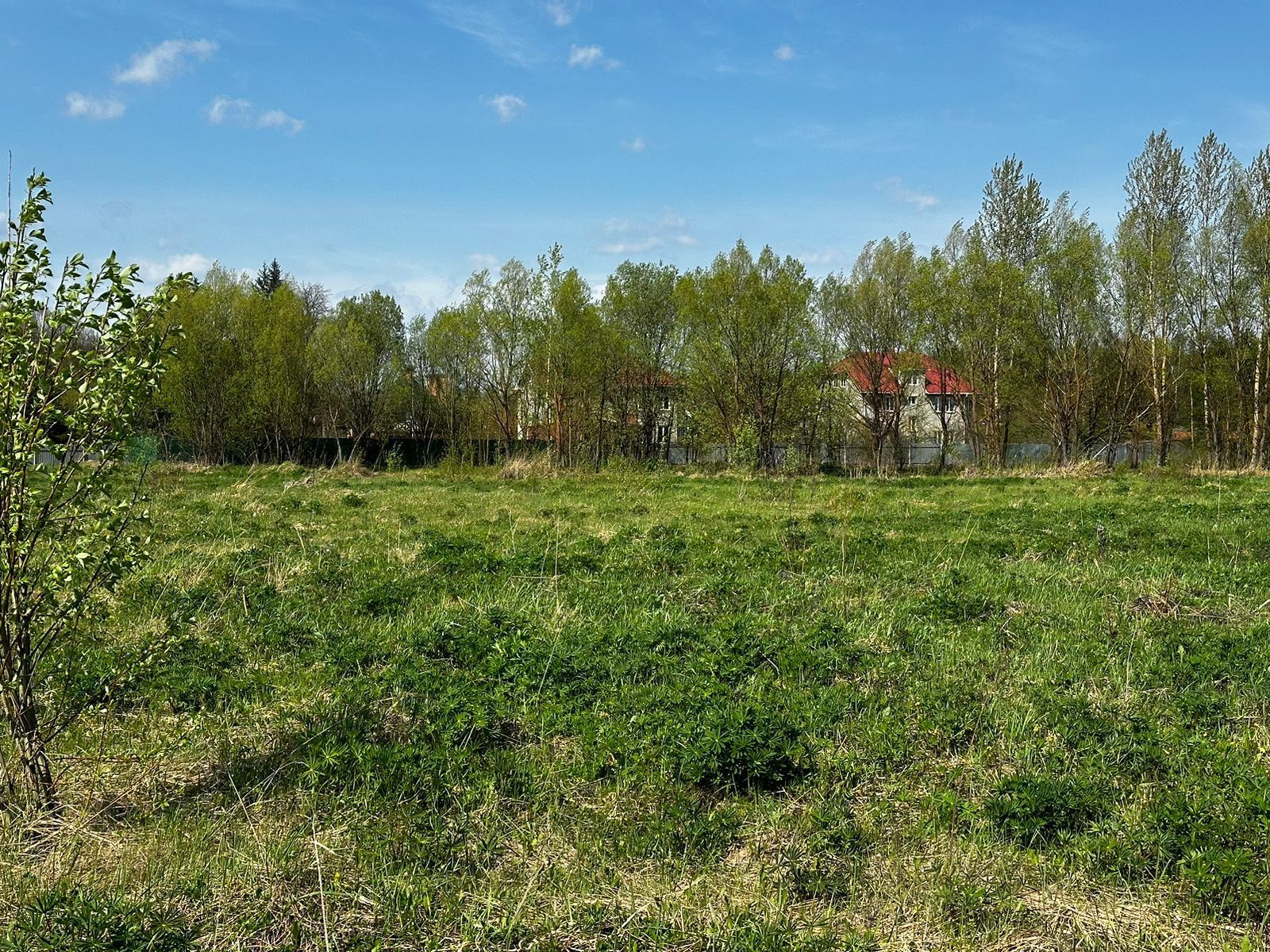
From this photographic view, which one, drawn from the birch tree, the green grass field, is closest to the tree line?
the birch tree

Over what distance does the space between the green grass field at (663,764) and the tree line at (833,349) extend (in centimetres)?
2324

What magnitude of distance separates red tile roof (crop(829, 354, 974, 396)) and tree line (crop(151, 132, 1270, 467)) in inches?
6.8

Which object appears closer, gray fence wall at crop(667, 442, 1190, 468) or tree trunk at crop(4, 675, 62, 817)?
tree trunk at crop(4, 675, 62, 817)

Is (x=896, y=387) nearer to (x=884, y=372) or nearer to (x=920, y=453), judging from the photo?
(x=884, y=372)

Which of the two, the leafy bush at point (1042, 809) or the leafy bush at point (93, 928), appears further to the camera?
the leafy bush at point (1042, 809)

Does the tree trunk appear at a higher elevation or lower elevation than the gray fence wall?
lower

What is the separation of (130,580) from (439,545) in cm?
323

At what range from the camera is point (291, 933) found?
3.00 m

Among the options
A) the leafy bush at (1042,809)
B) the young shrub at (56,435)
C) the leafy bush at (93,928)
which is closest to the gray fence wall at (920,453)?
the leafy bush at (1042,809)

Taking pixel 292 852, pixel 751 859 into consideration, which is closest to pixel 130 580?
pixel 292 852

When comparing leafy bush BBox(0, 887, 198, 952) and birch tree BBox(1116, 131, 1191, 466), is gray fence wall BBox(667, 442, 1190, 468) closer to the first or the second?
birch tree BBox(1116, 131, 1191, 466)

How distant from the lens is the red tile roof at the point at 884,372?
40.3 metres

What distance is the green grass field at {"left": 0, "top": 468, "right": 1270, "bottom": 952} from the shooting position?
3.12 metres

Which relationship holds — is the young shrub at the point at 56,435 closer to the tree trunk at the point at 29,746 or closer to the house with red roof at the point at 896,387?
the tree trunk at the point at 29,746
